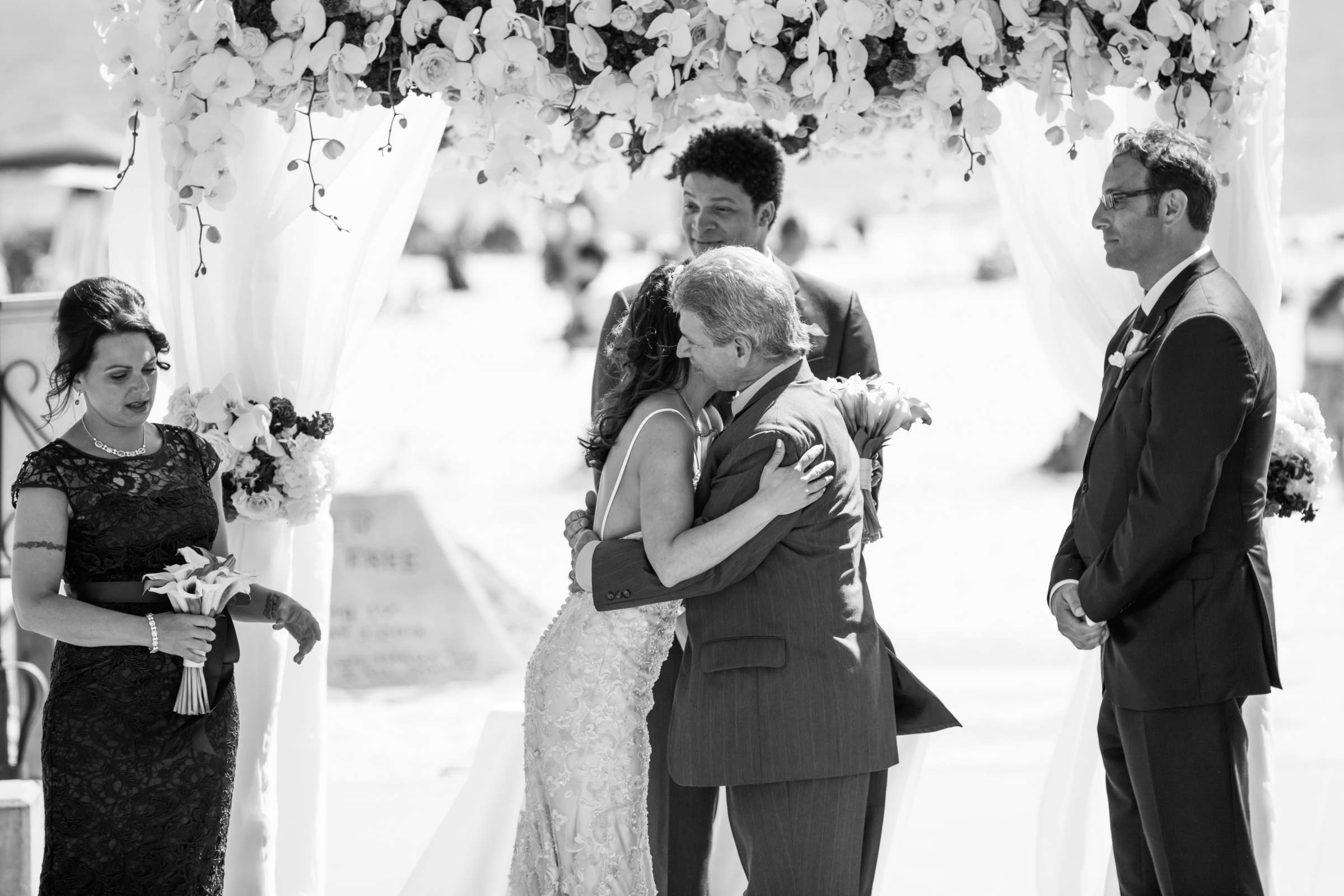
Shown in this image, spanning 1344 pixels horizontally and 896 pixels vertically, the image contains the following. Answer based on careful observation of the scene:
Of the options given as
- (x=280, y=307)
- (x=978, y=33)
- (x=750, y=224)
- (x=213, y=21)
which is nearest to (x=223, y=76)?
(x=213, y=21)

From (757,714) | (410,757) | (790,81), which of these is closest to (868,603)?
(757,714)

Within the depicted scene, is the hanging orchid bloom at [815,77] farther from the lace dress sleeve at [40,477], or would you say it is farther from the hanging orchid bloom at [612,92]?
the lace dress sleeve at [40,477]

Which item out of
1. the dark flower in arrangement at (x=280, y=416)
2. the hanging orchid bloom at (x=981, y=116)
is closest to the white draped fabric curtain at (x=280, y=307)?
the dark flower in arrangement at (x=280, y=416)

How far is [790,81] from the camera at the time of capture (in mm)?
3178

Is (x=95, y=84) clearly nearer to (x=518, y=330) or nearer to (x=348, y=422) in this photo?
(x=348, y=422)

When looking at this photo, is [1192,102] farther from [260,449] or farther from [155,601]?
[155,601]

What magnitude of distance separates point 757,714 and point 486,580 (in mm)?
8511

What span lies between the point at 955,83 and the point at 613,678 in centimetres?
149

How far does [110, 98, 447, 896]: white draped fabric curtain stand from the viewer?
3467mm

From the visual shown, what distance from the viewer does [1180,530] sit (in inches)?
110

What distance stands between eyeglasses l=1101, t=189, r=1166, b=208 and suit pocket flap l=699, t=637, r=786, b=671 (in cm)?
121

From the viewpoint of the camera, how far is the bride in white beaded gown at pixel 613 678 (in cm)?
276

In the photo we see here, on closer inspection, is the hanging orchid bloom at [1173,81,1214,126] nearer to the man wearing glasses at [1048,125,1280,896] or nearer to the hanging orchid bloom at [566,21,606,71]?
the man wearing glasses at [1048,125,1280,896]

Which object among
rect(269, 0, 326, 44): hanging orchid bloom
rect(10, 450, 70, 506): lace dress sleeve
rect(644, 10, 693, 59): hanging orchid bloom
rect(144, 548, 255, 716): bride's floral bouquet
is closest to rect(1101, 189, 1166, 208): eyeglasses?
rect(644, 10, 693, 59): hanging orchid bloom
